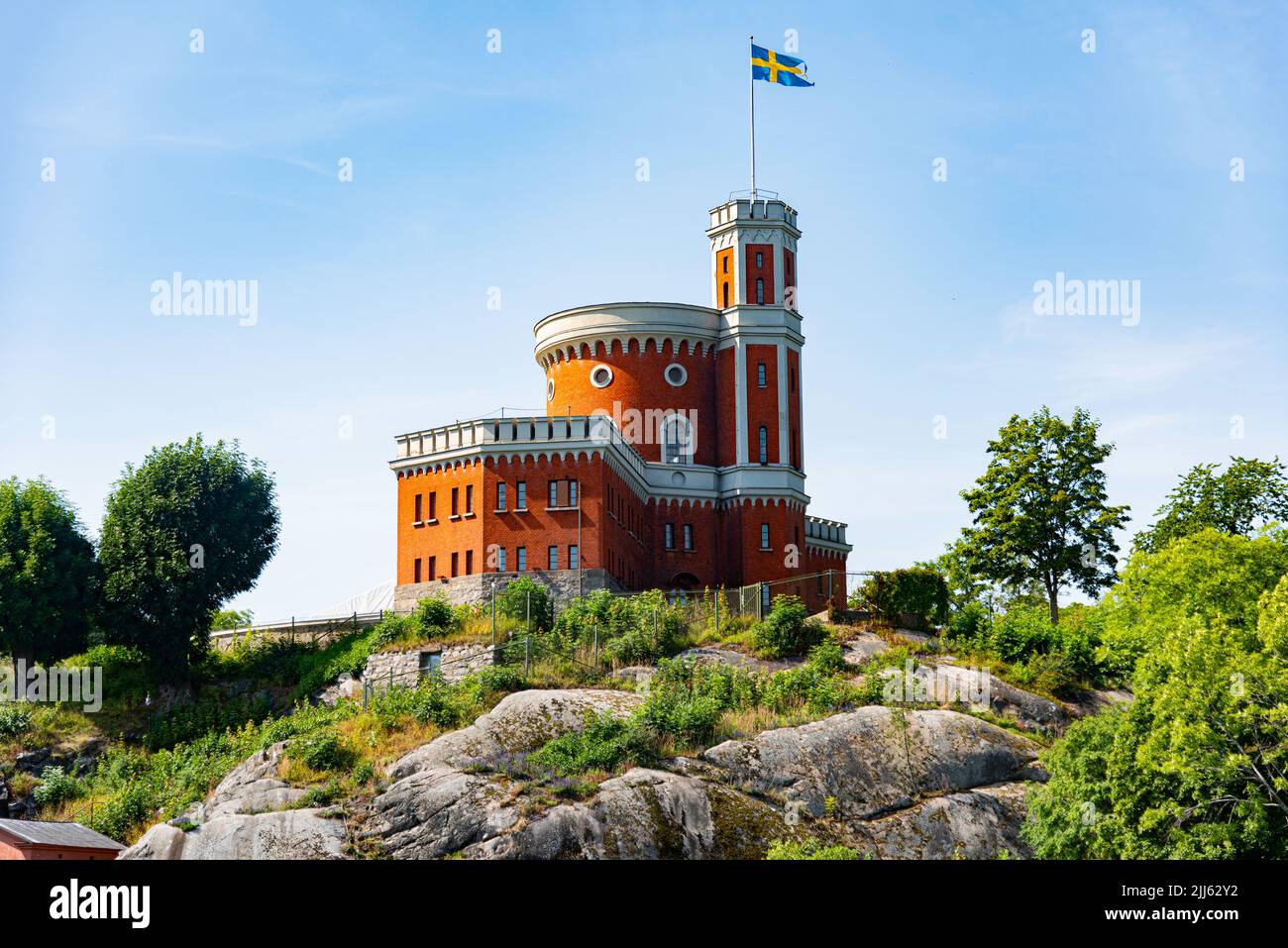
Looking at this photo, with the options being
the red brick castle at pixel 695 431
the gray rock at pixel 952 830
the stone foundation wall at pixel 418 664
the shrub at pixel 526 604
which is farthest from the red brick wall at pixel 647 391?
the gray rock at pixel 952 830

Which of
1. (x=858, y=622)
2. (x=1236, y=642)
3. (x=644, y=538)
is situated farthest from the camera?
(x=644, y=538)

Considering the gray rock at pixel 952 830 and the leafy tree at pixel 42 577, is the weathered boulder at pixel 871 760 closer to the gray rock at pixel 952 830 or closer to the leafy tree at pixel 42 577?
the gray rock at pixel 952 830

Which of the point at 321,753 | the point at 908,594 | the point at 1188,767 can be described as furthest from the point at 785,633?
the point at 1188,767

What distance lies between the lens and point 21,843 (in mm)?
45500

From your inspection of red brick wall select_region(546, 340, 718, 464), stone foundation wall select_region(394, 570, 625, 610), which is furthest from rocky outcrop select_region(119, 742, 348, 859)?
red brick wall select_region(546, 340, 718, 464)

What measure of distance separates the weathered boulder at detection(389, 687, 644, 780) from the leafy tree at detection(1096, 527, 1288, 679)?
17.8 meters

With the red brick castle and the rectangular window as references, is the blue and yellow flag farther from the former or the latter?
the rectangular window

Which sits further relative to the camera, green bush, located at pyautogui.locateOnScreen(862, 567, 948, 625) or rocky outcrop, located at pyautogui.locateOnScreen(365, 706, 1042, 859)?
green bush, located at pyautogui.locateOnScreen(862, 567, 948, 625)

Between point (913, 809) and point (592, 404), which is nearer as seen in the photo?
point (913, 809)

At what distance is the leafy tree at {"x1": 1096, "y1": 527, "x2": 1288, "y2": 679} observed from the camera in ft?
171
